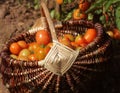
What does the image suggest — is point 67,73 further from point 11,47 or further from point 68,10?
point 68,10

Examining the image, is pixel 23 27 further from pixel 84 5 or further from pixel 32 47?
pixel 32 47

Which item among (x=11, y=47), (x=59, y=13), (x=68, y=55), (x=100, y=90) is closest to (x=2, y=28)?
(x=59, y=13)

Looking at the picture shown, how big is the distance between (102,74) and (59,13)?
157 centimetres

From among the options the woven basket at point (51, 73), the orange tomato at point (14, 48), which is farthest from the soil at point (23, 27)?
the orange tomato at point (14, 48)

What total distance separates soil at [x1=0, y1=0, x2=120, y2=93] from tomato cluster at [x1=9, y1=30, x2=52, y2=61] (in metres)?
0.52

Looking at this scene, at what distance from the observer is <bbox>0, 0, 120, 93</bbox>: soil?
3809mm

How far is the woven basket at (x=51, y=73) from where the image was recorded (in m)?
3.15

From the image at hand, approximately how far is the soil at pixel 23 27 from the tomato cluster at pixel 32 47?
52 cm

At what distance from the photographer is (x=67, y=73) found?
313 cm

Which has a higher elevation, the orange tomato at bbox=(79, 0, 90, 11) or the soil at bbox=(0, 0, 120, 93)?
the orange tomato at bbox=(79, 0, 90, 11)

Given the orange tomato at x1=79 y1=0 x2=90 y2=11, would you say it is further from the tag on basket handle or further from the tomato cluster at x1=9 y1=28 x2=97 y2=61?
the tag on basket handle

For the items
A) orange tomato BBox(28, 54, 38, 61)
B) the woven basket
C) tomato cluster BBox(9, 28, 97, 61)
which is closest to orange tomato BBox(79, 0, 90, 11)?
tomato cluster BBox(9, 28, 97, 61)

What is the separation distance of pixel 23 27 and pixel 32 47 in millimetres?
1435

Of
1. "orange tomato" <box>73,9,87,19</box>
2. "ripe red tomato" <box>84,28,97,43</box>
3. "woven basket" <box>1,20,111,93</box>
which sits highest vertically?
"orange tomato" <box>73,9,87,19</box>
